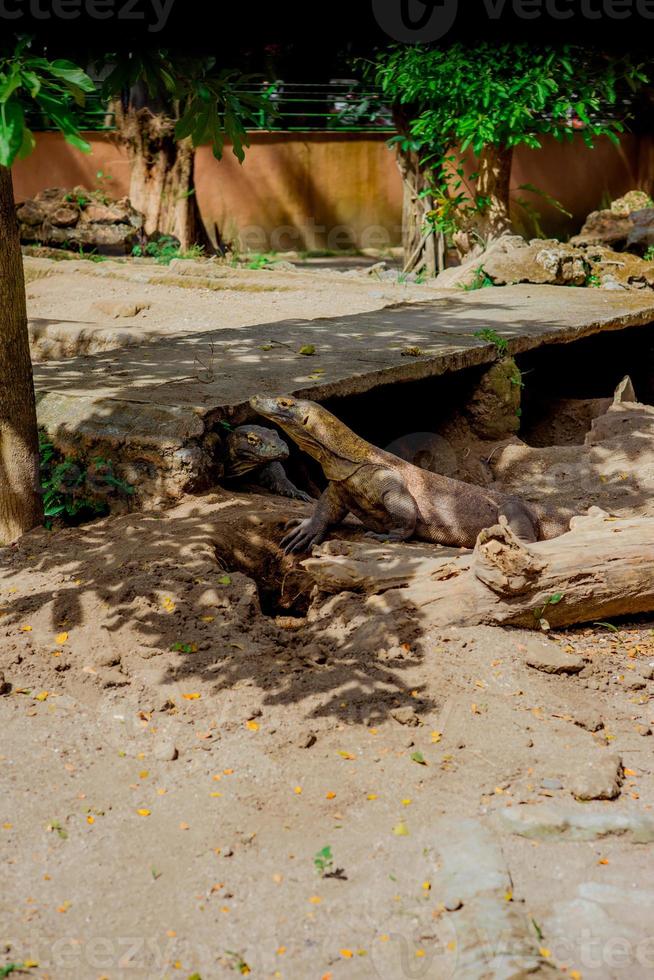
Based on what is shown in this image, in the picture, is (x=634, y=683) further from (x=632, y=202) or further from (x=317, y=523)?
(x=632, y=202)

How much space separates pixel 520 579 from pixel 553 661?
372 mm

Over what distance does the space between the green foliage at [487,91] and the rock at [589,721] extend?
909cm

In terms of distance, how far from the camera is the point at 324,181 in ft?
59.0

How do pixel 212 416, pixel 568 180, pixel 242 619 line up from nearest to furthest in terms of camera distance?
pixel 242 619 < pixel 212 416 < pixel 568 180

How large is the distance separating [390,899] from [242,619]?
1758 millimetres

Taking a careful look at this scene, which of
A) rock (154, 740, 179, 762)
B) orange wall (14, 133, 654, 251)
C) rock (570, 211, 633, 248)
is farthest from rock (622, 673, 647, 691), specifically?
orange wall (14, 133, 654, 251)

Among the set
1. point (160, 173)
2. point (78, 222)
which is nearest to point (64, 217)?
point (78, 222)

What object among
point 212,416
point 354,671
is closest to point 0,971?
point 354,671

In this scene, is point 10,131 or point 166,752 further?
point 166,752

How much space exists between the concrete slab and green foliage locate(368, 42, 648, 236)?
10.2 feet

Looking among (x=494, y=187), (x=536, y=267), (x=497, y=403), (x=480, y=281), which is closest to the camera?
(x=497, y=403)

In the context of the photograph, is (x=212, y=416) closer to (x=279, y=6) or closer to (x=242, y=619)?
(x=242, y=619)

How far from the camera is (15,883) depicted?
3176mm

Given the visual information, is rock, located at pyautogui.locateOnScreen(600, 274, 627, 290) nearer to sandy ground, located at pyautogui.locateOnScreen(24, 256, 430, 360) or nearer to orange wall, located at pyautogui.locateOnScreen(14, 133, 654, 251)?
sandy ground, located at pyautogui.locateOnScreen(24, 256, 430, 360)
